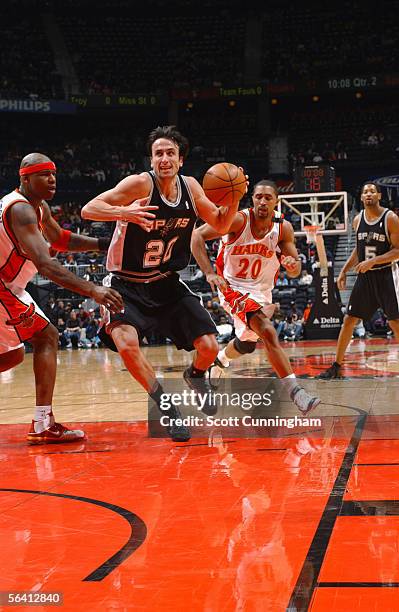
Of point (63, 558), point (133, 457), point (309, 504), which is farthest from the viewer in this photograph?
point (133, 457)

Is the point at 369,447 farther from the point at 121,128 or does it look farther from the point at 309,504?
the point at 121,128

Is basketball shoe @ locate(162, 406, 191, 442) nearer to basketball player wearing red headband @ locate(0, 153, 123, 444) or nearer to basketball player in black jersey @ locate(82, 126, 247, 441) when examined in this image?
basketball player in black jersey @ locate(82, 126, 247, 441)

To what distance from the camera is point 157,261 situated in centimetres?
539

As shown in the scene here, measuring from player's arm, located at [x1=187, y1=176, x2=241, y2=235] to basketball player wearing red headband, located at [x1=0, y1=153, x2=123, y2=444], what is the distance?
75 cm

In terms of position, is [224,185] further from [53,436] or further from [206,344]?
[53,436]

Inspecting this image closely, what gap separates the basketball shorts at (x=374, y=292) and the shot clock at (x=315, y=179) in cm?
1310

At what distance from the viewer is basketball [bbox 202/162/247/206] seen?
18.9 feet

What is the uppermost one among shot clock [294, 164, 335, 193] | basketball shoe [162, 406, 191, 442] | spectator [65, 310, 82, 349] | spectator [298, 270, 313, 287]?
shot clock [294, 164, 335, 193]

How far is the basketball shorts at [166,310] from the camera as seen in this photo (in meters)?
5.36

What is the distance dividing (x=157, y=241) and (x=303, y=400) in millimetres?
1583

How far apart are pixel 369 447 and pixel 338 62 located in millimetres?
29191

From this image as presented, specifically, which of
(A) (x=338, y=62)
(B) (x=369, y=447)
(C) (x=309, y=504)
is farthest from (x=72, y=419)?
(A) (x=338, y=62)

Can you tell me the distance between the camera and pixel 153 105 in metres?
31.7

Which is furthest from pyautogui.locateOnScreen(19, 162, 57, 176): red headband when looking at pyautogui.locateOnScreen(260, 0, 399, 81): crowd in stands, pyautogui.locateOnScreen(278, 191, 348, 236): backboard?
pyautogui.locateOnScreen(260, 0, 399, 81): crowd in stands
